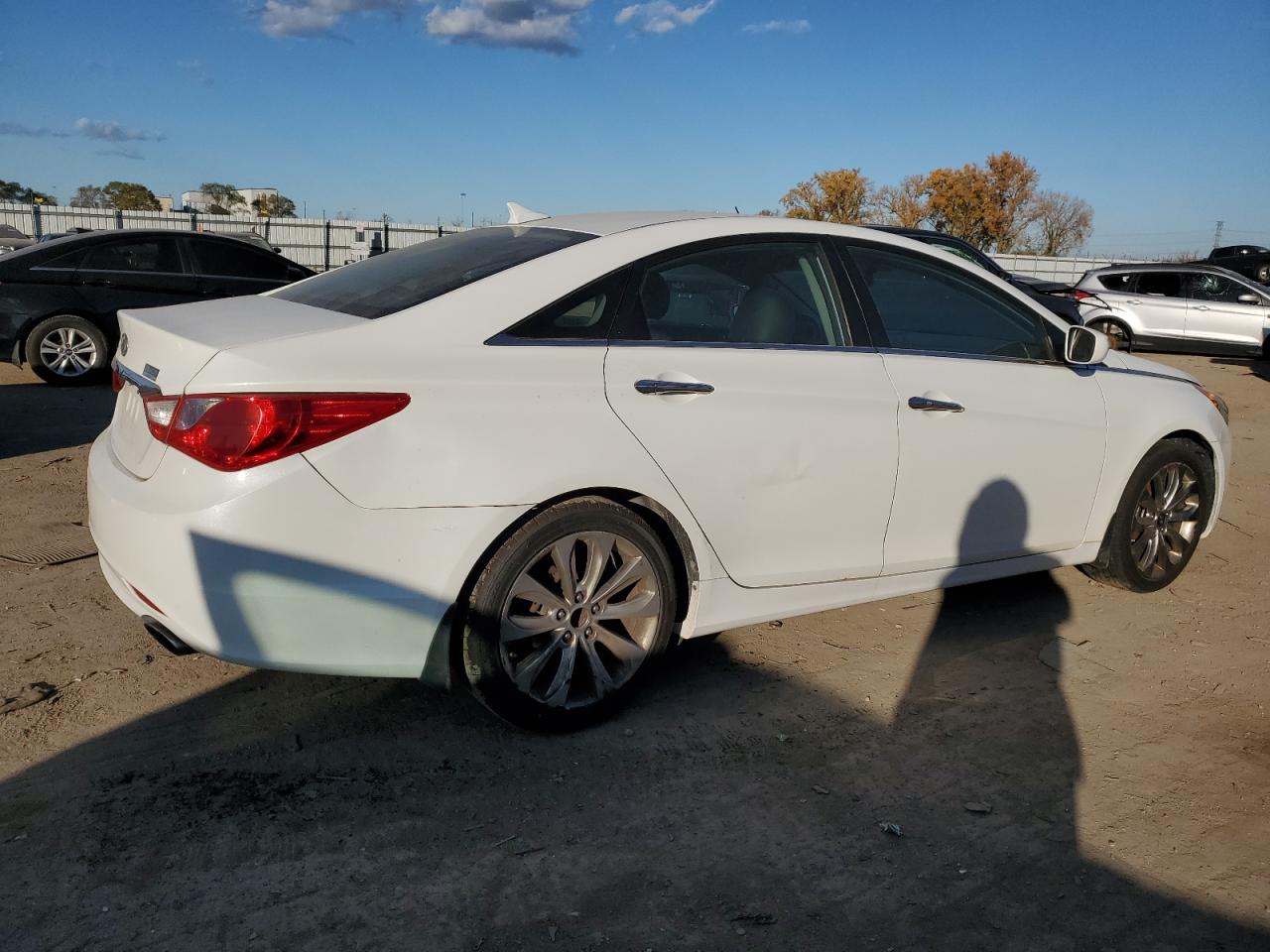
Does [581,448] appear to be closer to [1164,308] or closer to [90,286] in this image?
[90,286]

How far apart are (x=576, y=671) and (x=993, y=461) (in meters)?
1.88

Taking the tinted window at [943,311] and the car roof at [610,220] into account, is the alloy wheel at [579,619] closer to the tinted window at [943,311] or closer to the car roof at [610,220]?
the car roof at [610,220]

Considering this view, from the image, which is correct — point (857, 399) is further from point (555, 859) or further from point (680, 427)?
point (555, 859)

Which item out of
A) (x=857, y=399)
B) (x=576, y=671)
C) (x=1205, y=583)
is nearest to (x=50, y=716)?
(x=576, y=671)

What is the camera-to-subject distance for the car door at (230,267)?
10.9 m

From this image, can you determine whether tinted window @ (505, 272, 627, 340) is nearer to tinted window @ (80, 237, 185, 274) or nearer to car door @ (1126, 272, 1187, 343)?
tinted window @ (80, 237, 185, 274)

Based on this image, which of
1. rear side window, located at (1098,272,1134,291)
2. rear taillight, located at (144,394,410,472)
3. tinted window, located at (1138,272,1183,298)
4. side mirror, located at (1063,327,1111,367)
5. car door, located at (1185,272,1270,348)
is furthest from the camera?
rear side window, located at (1098,272,1134,291)

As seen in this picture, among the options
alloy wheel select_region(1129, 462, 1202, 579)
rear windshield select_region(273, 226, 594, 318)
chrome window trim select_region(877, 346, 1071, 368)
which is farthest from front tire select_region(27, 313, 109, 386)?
alloy wheel select_region(1129, 462, 1202, 579)

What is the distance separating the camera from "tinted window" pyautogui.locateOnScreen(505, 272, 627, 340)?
131 inches

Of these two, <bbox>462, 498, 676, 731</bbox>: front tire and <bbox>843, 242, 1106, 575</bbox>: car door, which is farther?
<bbox>843, 242, 1106, 575</bbox>: car door

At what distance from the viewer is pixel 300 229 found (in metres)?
29.9

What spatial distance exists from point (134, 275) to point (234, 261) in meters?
0.98

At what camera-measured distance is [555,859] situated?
286 cm

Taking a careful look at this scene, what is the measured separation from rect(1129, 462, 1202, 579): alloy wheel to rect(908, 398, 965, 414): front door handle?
4.54 feet
